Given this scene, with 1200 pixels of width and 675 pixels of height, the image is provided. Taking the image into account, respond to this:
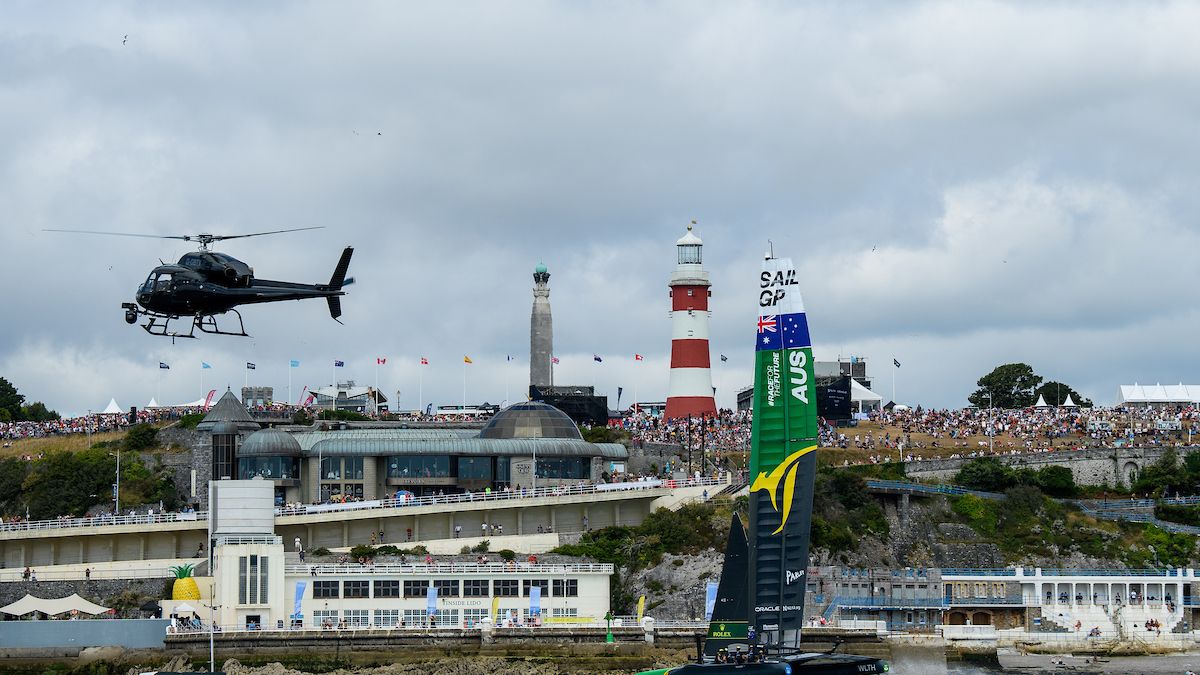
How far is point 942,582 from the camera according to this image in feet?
293

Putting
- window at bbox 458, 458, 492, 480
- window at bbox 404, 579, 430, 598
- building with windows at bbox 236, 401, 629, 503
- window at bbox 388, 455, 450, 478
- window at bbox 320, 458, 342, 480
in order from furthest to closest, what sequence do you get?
1. window at bbox 458, 458, 492, 480
2. window at bbox 320, 458, 342, 480
3. window at bbox 388, 455, 450, 478
4. building with windows at bbox 236, 401, 629, 503
5. window at bbox 404, 579, 430, 598

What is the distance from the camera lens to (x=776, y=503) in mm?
62844

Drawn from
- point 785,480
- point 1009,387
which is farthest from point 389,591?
point 1009,387

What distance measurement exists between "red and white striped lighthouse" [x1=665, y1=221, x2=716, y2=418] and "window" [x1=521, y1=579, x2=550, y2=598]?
3520cm

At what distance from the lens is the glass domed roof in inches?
4065

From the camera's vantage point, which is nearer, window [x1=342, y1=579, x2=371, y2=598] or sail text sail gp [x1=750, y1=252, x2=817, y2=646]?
sail text sail gp [x1=750, y1=252, x2=817, y2=646]

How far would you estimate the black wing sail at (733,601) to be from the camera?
6259cm

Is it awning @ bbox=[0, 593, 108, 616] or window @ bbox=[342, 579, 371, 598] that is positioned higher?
window @ bbox=[342, 579, 371, 598]

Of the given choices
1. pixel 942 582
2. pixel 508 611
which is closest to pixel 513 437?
pixel 508 611

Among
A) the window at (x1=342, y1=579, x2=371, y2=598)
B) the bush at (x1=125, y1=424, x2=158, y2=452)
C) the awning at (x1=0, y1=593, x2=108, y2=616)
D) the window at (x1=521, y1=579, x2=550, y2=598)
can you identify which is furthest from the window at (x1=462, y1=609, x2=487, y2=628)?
the bush at (x1=125, y1=424, x2=158, y2=452)

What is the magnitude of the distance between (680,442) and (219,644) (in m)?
38.6

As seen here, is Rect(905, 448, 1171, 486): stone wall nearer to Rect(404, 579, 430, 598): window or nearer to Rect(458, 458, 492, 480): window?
Rect(458, 458, 492, 480): window

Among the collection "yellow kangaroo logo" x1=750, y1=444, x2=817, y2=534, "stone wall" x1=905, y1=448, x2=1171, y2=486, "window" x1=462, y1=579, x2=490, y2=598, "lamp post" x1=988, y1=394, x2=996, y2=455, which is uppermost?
"lamp post" x1=988, y1=394, x2=996, y2=455

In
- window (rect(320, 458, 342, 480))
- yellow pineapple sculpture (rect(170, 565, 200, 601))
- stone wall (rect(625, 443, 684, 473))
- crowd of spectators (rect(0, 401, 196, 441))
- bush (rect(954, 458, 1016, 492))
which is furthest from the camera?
crowd of spectators (rect(0, 401, 196, 441))
